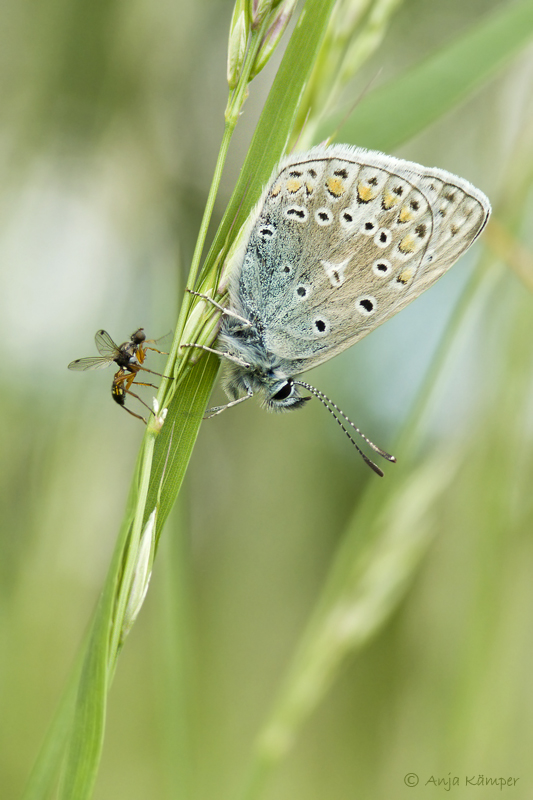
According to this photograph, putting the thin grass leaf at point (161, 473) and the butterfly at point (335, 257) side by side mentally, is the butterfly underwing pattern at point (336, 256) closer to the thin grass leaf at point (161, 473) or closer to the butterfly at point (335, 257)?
the butterfly at point (335, 257)

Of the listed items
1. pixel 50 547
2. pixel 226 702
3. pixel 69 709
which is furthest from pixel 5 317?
pixel 226 702

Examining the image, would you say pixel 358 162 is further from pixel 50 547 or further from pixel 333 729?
pixel 333 729

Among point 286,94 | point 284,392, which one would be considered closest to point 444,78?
point 286,94

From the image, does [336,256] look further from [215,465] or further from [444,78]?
[215,465]

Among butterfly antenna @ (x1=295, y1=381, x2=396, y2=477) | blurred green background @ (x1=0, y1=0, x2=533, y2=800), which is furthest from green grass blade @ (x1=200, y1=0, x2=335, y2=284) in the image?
butterfly antenna @ (x1=295, y1=381, x2=396, y2=477)

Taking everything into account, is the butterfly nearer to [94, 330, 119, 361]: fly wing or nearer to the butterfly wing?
the butterfly wing
